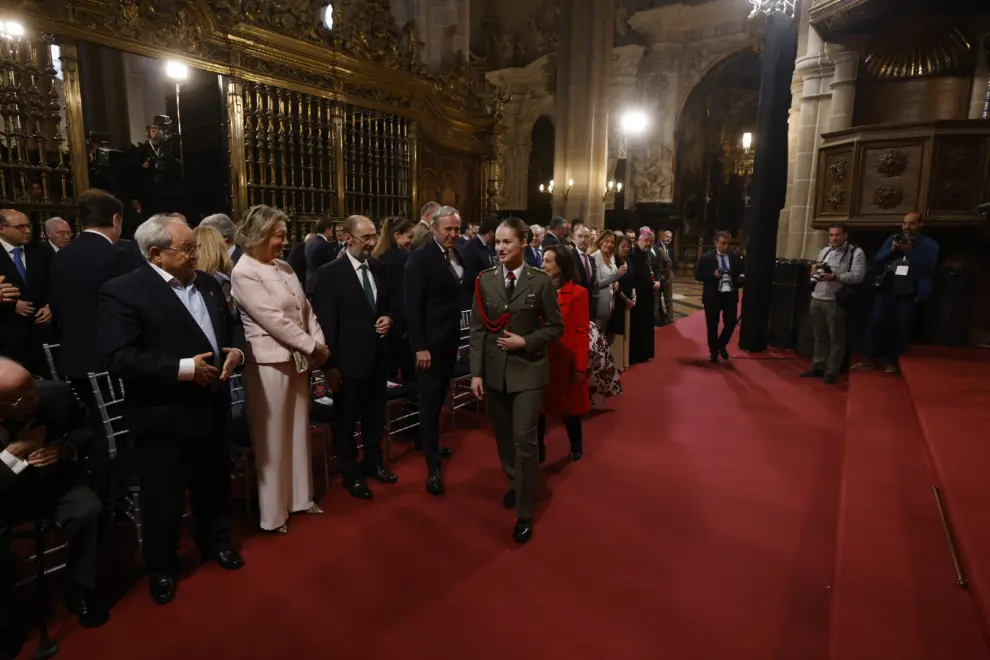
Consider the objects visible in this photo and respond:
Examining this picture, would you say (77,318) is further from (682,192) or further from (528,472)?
(682,192)

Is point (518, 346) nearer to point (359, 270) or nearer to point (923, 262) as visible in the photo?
point (359, 270)

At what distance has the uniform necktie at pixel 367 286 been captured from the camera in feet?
11.8

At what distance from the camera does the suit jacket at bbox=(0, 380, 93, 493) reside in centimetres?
217

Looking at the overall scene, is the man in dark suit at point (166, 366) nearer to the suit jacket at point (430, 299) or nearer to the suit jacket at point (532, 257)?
the suit jacket at point (430, 299)

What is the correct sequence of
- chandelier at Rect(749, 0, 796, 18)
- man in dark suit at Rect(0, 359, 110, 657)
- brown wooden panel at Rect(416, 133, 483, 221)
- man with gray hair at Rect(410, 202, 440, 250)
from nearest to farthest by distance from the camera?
man in dark suit at Rect(0, 359, 110, 657)
man with gray hair at Rect(410, 202, 440, 250)
chandelier at Rect(749, 0, 796, 18)
brown wooden panel at Rect(416, 133, 483, 221)

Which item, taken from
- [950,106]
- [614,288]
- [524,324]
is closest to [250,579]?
[524,324]

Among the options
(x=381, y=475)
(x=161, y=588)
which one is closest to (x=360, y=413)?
(x=381, y=475)

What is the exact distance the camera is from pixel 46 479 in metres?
2.33

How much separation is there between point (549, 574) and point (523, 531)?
342mm

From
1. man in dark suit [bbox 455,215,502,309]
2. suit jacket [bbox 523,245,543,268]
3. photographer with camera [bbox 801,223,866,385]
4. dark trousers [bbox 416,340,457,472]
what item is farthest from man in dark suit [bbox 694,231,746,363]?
dark trousers [bbox 416,340,457,472]

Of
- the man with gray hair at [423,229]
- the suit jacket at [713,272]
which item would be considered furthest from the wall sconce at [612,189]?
the man with gray hair at [423,229]

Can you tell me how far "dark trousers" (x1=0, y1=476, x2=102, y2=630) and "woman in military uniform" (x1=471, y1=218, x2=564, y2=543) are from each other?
1.85 metres

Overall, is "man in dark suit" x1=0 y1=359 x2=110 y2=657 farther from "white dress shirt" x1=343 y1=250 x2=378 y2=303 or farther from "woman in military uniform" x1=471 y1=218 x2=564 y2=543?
"woman in military uniform" x1=471 y1=218 x2=564 y2=543

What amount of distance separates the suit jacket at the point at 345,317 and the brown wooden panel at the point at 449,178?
7939 mm
